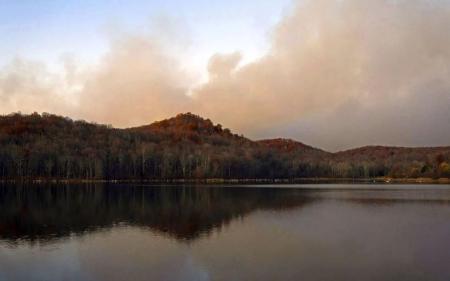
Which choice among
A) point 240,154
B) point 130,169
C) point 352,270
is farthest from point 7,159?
point 352,270

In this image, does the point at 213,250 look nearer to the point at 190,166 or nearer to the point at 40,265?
the point at 40,265

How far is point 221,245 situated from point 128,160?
111308mm

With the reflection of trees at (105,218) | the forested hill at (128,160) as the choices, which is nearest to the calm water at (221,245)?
the reflection of trees at (105,218)

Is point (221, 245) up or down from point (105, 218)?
down

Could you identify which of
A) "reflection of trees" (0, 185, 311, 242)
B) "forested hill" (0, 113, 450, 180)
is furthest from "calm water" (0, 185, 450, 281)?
"forested hill" (0, 113, 450, 180)

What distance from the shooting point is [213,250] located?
24.5 meters

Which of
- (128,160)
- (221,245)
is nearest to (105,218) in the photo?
(221,245)

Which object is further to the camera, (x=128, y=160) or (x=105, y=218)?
(x=128, y=160)

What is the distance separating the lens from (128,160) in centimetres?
13400

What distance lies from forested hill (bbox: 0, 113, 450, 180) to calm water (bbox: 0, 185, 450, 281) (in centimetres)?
8349

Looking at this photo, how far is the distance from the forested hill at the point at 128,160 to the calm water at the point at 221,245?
8349cm

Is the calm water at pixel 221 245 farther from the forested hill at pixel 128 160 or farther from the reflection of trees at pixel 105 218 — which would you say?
the forested hill at pixel 128 160

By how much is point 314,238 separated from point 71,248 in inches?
555

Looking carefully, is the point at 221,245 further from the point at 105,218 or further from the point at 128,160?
the point at 128,160
